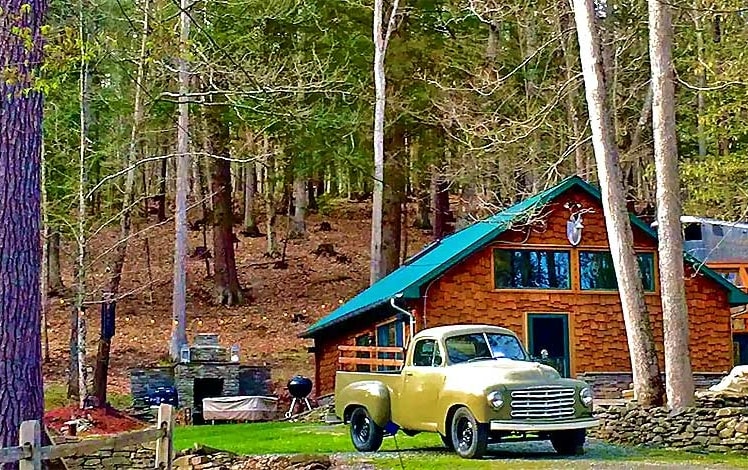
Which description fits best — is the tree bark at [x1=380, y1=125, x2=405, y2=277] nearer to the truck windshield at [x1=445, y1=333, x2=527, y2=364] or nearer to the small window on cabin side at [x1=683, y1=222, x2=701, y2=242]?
the small window on cabin side at [x1=683, y1=222, x2=701, y2=242]

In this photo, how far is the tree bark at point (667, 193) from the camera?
15.6 meters

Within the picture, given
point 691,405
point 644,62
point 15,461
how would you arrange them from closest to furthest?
point 15,461 < point 691,405 < point 644,62

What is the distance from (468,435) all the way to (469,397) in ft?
1.95

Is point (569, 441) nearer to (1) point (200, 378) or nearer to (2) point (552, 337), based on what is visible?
(2) point (552, 337)

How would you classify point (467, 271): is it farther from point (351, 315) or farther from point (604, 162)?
point (604, 162)

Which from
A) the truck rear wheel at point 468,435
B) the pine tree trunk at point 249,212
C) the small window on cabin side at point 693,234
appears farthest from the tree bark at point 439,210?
the truck rear wheel at point 468,435

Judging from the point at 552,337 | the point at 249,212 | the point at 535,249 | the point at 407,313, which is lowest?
the point at 552,337

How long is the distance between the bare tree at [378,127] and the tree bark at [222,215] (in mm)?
4550

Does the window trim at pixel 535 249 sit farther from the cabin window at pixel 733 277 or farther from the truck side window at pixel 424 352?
the truck side window at pixel 424 352

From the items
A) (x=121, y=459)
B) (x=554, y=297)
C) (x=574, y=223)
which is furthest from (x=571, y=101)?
(x=121, y=459)

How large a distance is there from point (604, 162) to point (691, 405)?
3860 millimetres

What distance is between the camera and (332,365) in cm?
2488

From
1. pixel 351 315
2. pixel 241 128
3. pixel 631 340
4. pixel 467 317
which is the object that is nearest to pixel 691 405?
pixel 631 340

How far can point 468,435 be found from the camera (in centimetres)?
1283
